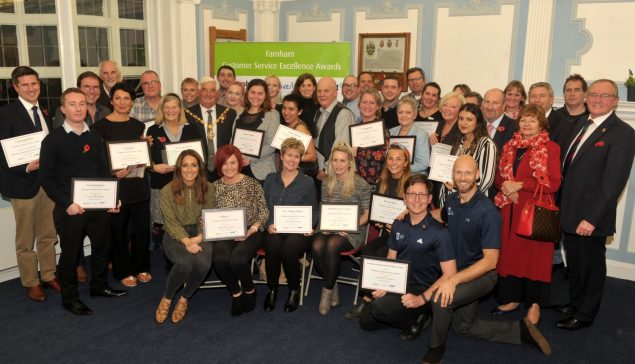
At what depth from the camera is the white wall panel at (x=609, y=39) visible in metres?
5.69

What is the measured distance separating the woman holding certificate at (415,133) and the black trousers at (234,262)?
5.20 ft

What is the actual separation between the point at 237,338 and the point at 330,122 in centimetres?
221

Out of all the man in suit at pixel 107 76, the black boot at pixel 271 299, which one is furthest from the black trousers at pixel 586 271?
the man in suit at pixel 107 76

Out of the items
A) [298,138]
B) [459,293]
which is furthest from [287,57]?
[459,293]

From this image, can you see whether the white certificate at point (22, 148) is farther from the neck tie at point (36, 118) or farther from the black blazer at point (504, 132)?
the black blazer at point (504, 132)

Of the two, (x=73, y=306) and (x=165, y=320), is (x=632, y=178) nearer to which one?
(x=165, y=320)

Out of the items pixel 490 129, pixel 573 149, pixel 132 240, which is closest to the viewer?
pixel 573 149

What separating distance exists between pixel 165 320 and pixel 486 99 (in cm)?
320

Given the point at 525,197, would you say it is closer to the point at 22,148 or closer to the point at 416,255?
the point at 416,255

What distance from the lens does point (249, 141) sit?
15.7 ft

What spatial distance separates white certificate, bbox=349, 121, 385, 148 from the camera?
15.2 feet

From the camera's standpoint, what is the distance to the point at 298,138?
4.69 metres

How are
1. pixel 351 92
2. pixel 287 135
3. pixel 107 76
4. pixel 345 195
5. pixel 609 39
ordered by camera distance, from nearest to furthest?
pixel 345 195
pixel 287 135
pixel 107 76
pixel 609 39
pixel 351 92

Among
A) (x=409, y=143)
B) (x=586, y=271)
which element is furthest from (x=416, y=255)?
(x=586, y=271)
